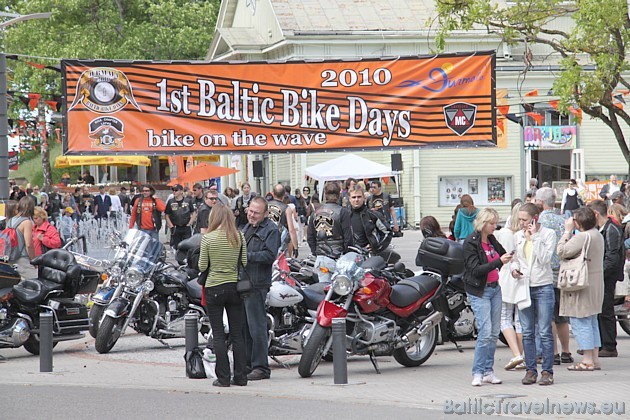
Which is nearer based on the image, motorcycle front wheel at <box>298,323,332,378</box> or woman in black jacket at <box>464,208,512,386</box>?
woman in black jacket at <box>464,208,512,386</box>

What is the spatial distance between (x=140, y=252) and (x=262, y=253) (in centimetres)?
280

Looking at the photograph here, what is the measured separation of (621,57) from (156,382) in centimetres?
1350

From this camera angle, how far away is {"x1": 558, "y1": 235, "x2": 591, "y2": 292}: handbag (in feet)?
36.8

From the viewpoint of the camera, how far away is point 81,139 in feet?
52.1

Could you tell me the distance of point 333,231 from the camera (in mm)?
13984

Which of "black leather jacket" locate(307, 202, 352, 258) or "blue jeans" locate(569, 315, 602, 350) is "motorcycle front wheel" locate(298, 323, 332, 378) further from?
"black leather jacket" locate(307, 202, 352, 258)

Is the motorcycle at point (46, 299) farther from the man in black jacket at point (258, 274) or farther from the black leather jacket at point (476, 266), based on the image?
the black leather jacket at point (476, 266)

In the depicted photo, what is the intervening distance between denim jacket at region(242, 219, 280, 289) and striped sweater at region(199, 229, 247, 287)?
1.12ft

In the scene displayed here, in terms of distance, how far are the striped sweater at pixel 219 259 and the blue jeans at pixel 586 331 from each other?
3.51 metres

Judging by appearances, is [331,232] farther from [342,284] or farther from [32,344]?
[32,344]

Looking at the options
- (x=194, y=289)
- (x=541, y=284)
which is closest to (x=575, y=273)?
(x=541, y=284)

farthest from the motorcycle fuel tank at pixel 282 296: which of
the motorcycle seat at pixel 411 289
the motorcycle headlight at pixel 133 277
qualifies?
the motorcycle headlight at pixel 133 277

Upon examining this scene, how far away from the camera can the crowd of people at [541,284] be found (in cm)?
1046

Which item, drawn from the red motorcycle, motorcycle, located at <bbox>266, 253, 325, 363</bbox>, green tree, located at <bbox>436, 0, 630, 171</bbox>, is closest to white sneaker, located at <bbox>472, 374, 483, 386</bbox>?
the red motorcycle
